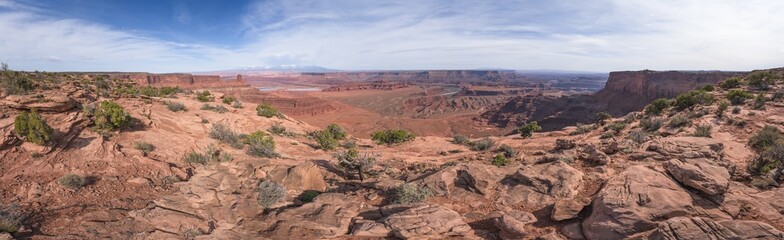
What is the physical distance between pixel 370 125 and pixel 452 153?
4115cm

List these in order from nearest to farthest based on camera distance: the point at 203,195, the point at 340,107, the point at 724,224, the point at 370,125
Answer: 1. the point at 724,224
2. the point at 203,195
3. the point at 370,125
4. the point at 340,107

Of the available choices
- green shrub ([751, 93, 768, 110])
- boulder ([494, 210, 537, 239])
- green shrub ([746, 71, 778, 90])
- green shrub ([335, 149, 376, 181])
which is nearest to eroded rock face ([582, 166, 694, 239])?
boulder ([494, 210, 537, 239])

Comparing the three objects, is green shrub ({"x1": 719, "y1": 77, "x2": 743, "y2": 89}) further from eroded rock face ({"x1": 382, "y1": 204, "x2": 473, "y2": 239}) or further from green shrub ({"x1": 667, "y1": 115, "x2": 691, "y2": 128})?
eroded rock face ({"x1": 382, "y1": 204, "x2": 473, "y2": 239})

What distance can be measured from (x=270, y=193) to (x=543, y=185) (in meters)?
8.21

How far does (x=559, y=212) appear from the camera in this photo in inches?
315

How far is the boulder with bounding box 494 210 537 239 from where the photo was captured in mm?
7203

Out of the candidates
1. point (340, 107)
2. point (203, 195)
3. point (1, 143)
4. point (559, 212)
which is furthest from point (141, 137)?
point (340, 107)

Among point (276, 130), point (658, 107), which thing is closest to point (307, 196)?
point (276, 130)

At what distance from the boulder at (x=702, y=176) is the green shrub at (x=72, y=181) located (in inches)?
640

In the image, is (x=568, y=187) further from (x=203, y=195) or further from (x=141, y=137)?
(x=141, y=137)

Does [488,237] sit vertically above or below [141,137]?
below

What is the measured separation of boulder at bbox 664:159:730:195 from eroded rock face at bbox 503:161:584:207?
2.31 meters

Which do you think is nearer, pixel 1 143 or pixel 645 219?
pixel 645 219

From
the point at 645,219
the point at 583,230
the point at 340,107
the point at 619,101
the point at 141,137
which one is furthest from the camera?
the point at 340,107
